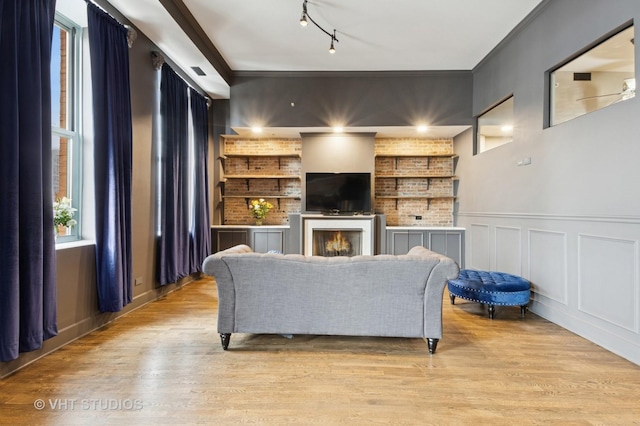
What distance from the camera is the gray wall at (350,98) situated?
17.6 feet

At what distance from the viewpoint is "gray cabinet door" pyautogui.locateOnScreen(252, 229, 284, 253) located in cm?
578

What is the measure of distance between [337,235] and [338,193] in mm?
775

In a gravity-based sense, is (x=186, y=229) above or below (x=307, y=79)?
below

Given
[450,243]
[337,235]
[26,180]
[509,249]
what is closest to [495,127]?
[509,249]

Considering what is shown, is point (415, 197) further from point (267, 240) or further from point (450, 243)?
point (267, 240)

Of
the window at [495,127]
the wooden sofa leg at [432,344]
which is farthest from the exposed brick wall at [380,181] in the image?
the wooden sofa leg at [432,344]

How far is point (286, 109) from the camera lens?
5.44m

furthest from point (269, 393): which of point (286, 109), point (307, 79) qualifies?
point (307, 79)

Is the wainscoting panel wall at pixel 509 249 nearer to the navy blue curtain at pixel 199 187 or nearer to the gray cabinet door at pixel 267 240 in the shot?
the gray cabinet door at pixel 267 240

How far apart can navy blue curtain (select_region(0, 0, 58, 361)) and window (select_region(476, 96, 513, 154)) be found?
16.3 feet

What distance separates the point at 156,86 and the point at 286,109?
210 centimetres

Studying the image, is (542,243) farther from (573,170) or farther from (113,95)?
(113,95)

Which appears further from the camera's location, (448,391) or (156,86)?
(156,86)

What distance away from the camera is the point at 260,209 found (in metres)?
5.95
